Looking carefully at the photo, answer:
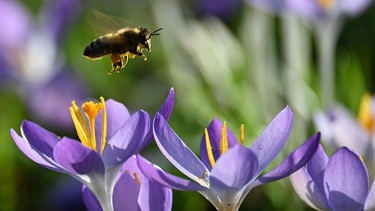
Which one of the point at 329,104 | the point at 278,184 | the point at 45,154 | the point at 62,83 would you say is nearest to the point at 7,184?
the point at 62,83

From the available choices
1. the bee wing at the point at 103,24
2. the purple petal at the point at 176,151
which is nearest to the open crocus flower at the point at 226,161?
the purple petal at the point at 176,151

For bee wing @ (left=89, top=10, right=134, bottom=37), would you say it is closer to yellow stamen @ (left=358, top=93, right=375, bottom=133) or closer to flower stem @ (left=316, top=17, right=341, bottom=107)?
yellow stamen @ (left=358, top=93, right=375, bottom=133)

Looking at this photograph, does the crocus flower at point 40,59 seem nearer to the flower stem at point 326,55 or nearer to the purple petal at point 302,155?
the flower stem at point 326,55

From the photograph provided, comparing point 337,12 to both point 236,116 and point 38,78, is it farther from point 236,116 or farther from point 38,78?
point 38,78

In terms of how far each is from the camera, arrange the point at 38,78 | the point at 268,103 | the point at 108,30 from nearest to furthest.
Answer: the point at 108,30 < the point at 268,103 < the point at 38,78

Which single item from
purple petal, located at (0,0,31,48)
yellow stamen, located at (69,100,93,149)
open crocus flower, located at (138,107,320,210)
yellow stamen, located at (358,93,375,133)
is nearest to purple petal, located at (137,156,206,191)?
open crocus flower, located at (138,107,320,210)
